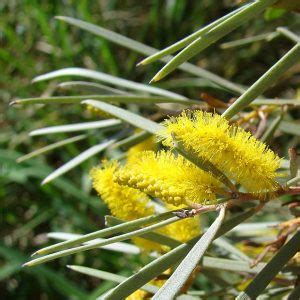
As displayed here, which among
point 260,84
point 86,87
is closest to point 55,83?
point 86,87

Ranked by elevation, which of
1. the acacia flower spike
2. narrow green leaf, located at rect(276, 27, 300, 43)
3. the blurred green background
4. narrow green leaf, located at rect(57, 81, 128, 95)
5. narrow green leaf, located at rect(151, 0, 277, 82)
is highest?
narrow green leaf, located at rect(151, 0, 277, 82)

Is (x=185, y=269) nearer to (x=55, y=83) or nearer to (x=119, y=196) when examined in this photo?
(x=119, y=196)

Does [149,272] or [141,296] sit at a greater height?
[149,272]

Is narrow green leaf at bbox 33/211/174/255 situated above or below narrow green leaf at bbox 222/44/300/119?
below

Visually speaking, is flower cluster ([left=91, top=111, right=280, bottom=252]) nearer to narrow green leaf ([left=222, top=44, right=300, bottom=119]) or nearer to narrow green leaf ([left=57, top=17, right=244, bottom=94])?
narrow green leaf ([left=222, top=44, right=300, bottom=119])

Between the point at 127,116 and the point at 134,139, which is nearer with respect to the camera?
the point at 127,116

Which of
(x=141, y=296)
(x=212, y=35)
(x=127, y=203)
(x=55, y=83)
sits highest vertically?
(x=212, y=35)

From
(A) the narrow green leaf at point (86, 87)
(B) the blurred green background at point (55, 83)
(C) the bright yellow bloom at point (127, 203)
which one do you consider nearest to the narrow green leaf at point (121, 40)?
(A) the narrow green leaf at point (86, 87)

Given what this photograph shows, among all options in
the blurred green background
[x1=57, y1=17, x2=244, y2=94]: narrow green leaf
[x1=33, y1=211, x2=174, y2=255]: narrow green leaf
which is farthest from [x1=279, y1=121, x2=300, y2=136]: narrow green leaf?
the blurred green background
